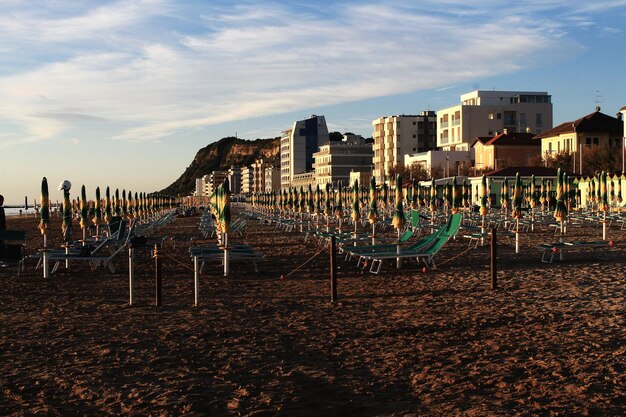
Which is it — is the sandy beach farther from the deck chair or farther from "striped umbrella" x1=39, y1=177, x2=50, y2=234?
"striped umbrella" x1=39, y1=177, x2=50, y2=234

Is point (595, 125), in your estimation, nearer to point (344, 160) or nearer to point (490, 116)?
point (490, 116)

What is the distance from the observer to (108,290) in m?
11.7

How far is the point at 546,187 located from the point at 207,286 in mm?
26088

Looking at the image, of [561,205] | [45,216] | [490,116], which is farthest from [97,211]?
[490,116]

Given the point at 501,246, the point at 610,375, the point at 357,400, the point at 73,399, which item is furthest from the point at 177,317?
the point at 501,246

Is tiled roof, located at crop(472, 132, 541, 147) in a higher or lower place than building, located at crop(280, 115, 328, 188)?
lower

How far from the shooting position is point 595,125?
61.7 metres

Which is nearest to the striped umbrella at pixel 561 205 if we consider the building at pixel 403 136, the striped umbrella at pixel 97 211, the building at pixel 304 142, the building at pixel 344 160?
the striped umbrella at pixel 97 211

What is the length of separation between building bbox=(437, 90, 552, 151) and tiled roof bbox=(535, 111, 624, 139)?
1249cm

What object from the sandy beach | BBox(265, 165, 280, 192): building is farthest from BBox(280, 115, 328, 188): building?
the sandy beach

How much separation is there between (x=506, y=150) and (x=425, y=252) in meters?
55.1

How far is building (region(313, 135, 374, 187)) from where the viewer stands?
378 ft

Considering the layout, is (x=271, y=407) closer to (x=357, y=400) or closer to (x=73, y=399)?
(x=357, y=400)

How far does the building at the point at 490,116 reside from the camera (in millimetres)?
76438
